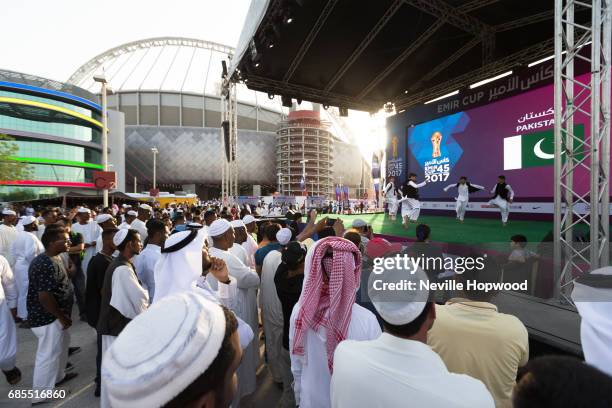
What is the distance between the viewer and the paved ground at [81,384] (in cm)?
311

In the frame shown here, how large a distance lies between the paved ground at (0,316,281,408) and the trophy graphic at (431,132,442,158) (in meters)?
12.2

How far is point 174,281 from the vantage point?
2172 millimetres

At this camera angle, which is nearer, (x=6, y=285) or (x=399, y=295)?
(x=399, y=295)

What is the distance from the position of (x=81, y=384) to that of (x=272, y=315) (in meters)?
2.38

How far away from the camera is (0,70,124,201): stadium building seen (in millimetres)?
32156

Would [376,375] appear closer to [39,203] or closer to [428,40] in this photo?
[428,40]

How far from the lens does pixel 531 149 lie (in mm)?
9812

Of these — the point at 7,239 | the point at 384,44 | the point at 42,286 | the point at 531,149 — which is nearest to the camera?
the point at 42,286

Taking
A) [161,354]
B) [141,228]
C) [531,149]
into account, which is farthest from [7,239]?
[531,149]

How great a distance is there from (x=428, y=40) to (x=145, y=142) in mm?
61139

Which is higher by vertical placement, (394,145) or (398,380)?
(394,145)

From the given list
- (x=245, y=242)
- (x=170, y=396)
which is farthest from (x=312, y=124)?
(x=170, y=396)

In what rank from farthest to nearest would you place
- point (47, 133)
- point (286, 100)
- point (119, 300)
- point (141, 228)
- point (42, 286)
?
1. point (47, 133)
2. point (286, 100)
3. point (141, 228)
4. point (42, 286)
5. point (119, 300)

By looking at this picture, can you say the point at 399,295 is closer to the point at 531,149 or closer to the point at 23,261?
the point at 23,261
